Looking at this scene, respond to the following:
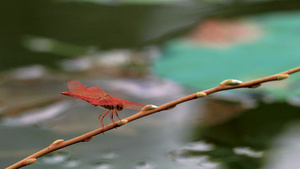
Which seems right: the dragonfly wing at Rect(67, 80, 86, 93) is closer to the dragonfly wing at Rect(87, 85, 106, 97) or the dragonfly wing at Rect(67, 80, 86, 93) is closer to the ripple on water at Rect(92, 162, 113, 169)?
the dragonfly wing at Rect(87, 85, 106, 97)

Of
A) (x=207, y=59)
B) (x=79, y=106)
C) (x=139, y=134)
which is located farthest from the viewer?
(x=207, y=59)

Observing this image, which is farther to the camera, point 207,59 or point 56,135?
point 207,59

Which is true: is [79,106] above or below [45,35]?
below

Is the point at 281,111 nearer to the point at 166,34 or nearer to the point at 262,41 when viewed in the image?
the point at 262,41

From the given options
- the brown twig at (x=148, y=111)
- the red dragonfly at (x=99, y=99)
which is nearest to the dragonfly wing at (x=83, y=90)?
the red dragonfly at (x=99, y=99)

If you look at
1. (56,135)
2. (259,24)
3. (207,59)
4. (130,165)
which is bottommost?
(130,165)

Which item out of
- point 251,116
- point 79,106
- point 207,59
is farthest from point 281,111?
point 79,106

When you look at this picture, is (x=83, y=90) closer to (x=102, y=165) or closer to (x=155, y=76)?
(x=102, y=165)

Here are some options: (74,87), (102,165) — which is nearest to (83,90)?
(74,87)

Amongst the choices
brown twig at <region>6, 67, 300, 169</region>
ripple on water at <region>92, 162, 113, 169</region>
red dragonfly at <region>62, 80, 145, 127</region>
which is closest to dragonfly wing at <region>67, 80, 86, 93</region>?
red dragonfly at <region>62, 80, 145, 127</region>
